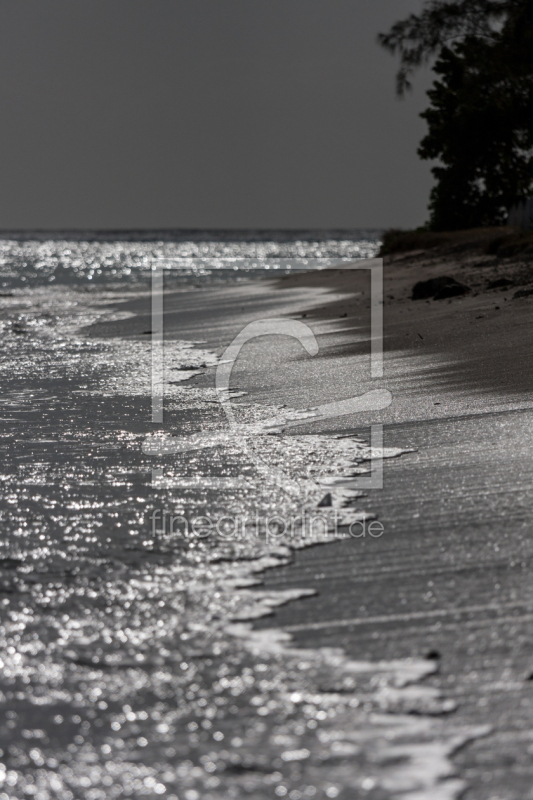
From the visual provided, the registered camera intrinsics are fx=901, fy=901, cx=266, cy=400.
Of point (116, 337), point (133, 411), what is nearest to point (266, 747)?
point (133, 411)

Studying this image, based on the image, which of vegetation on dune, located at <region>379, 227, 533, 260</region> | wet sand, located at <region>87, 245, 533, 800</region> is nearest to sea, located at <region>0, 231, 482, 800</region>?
wet sand, located at <region>87, 245, 533, 800</region>

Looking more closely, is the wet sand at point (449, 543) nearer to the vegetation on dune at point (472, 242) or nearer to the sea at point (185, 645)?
the sea at point (185, 645)

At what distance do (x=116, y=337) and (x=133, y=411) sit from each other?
598 cm

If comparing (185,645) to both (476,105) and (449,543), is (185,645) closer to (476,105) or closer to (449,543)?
(449,543)

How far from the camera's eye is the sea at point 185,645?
1997 millimetres

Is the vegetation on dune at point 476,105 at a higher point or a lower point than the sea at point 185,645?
higher

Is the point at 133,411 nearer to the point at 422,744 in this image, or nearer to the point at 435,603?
the point at 435,603

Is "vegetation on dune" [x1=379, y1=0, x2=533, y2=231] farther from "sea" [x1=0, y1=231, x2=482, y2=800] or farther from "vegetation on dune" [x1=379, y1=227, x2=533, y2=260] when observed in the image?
"sea" [x1=0, y1=231, x2=482, y2=800]

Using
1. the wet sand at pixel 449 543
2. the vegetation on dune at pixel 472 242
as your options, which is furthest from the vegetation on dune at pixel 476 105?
the wet sand at pixel 449 543

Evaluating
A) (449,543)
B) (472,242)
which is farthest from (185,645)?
(472,242)

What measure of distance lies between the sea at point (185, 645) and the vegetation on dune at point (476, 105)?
1241 centimetres

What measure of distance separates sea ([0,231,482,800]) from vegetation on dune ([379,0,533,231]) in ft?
40.7

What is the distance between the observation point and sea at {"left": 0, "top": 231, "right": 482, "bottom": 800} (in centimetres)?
200

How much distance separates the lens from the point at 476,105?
21891 millimetres
